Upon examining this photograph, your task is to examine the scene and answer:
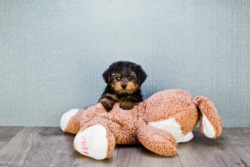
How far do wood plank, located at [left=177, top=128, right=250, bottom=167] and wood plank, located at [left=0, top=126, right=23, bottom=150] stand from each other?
0.76 metres

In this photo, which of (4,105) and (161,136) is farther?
(4,105)

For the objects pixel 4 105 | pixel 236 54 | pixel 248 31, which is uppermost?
pixel 248 31

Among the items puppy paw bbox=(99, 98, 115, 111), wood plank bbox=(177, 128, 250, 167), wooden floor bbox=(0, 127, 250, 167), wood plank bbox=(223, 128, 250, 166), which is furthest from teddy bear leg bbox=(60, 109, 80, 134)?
wood plank bbox=(223, 128, 250, 166)

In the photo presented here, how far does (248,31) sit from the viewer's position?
184 centimetres

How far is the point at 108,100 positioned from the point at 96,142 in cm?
34

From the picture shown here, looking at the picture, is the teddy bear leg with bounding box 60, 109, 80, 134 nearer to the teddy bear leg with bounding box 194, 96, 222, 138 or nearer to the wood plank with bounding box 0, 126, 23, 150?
the wood plank with bounding box 0, 126, 23, 150

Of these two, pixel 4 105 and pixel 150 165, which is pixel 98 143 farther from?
pixel 4 105

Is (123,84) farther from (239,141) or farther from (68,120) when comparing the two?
(239,141)

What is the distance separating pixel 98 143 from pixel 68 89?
1.95ft

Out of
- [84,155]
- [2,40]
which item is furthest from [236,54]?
[2,40]

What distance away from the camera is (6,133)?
1788 millimetres

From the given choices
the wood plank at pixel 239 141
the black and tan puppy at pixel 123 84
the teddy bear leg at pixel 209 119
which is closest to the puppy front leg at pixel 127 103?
the black and tan puppy at pixel 123 84

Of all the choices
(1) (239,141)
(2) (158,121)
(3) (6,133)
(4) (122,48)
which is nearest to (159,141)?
(2) (158,121)

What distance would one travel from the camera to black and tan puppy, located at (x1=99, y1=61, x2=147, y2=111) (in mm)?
1604
